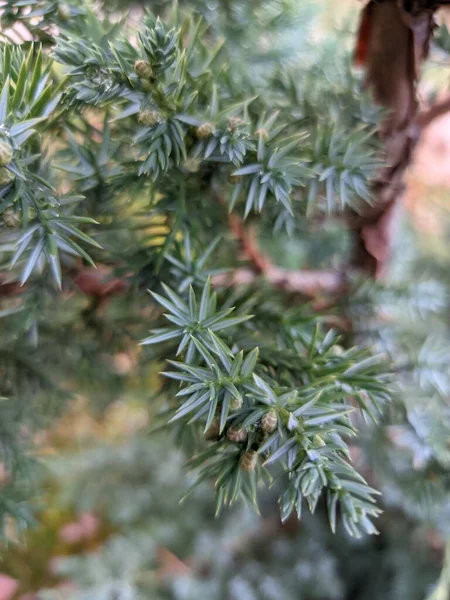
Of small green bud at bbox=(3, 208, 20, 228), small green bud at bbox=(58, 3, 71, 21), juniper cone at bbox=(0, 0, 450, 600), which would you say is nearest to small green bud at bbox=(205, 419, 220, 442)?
juniper cone at bbox=(0, 0, 450, 600)

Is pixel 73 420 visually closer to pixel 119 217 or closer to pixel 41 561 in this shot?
pixel 41 561

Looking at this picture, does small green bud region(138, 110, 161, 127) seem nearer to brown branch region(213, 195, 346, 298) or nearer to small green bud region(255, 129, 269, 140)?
small green bud region(255, 129, 269, 140)

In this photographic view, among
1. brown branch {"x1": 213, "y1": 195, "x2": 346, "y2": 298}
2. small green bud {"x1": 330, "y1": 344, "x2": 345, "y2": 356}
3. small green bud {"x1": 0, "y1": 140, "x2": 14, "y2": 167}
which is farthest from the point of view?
brown branch {"x1": 213, "y1": 195, "x2": 346, "y2": 298}

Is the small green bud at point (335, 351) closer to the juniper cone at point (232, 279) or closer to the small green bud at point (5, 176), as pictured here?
the juniper cone at point (232, 279)

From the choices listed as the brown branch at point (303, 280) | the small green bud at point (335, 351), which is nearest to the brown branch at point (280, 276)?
the brown branch at point (303, 280)

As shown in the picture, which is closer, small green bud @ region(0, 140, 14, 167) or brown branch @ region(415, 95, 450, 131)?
small green bud @ region(0, 140, 14, 167)

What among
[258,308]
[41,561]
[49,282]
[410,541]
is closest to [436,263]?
[410,541]

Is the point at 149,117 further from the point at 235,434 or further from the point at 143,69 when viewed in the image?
the point at 235,434

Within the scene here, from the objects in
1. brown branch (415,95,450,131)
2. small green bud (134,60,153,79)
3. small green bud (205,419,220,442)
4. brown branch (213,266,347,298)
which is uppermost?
small green bud (134,60,153,79)
